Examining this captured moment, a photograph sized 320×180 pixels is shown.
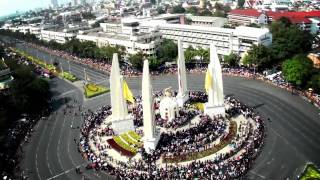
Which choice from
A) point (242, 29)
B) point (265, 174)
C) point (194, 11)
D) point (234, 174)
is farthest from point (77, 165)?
point (194, 11)

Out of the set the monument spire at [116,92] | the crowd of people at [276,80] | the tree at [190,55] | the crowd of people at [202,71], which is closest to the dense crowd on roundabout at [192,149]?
the monument spire at [116,92]

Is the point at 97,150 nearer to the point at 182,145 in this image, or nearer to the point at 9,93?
the point at 182,145

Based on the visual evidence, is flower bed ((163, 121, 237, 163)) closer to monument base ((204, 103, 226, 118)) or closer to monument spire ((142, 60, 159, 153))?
monument spire ((142, 60, 159, 153))

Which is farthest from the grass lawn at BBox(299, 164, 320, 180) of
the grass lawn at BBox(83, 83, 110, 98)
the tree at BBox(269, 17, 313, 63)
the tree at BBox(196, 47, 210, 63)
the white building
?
the white building

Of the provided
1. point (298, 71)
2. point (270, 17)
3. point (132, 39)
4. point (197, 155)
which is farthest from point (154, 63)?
point (270, 17)

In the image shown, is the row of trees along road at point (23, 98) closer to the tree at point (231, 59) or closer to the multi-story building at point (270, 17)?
the tree at point (231, 59)

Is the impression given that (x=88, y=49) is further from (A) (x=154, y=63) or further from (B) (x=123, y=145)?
(B) (x=123, y=145)
